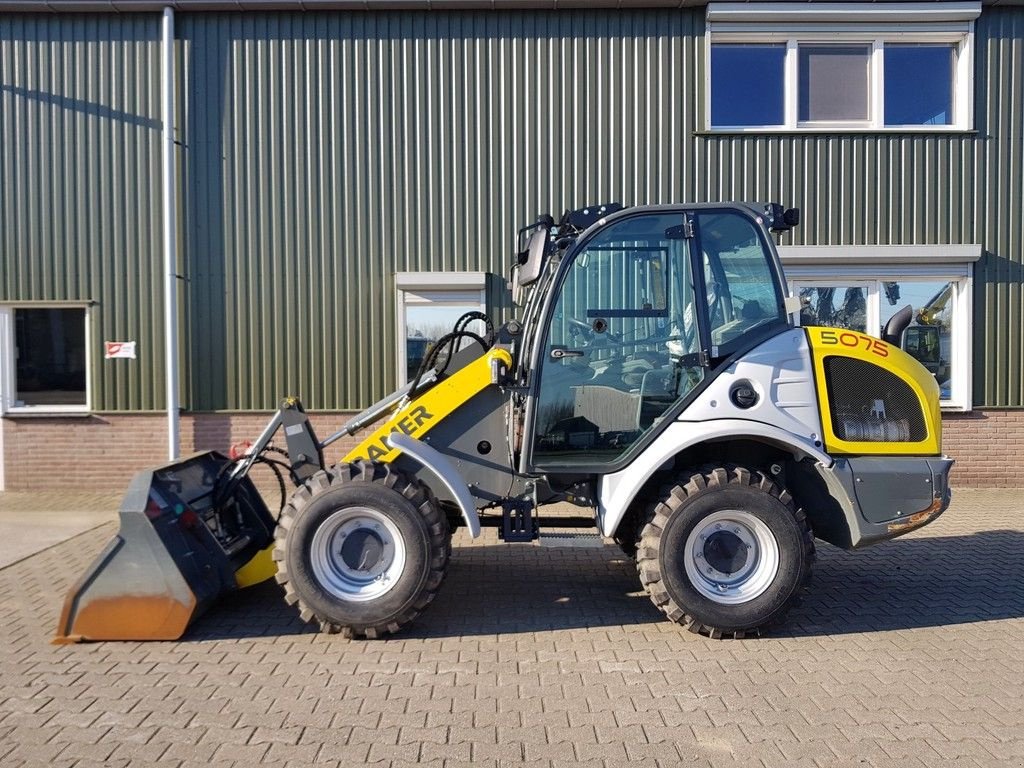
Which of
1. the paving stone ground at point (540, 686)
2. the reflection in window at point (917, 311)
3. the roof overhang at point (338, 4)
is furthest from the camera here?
the reflection in window at point (917, 311)

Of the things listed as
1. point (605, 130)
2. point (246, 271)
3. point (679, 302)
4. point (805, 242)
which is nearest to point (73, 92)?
point (246, 271)

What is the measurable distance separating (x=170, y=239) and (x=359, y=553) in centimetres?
629

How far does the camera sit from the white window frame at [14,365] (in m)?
9.77

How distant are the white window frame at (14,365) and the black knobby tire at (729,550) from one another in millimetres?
7858

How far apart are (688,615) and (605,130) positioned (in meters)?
6.77

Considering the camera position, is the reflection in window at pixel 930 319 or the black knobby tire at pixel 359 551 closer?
the black knobby tire at pixel 359 551

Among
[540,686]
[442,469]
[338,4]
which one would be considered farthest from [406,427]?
[338,4]

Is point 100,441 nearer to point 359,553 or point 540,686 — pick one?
point 359,553

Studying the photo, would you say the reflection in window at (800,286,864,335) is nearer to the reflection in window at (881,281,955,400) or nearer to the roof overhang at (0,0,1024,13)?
the reflection in window at (881,281,955,400)

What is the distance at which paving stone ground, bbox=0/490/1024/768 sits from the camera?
3.44 metres

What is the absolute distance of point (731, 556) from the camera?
491cm

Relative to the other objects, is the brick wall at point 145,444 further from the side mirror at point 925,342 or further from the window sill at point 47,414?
the side mirror at point 925,342

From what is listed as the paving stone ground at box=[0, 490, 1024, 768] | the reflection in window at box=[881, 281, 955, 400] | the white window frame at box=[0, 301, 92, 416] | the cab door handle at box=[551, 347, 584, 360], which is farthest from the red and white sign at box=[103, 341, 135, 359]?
the reflection in window at box=[881, 281, 955, 400]

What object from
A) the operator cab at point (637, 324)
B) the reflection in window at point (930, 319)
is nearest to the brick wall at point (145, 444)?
the reflection in window at point (930, 319)
